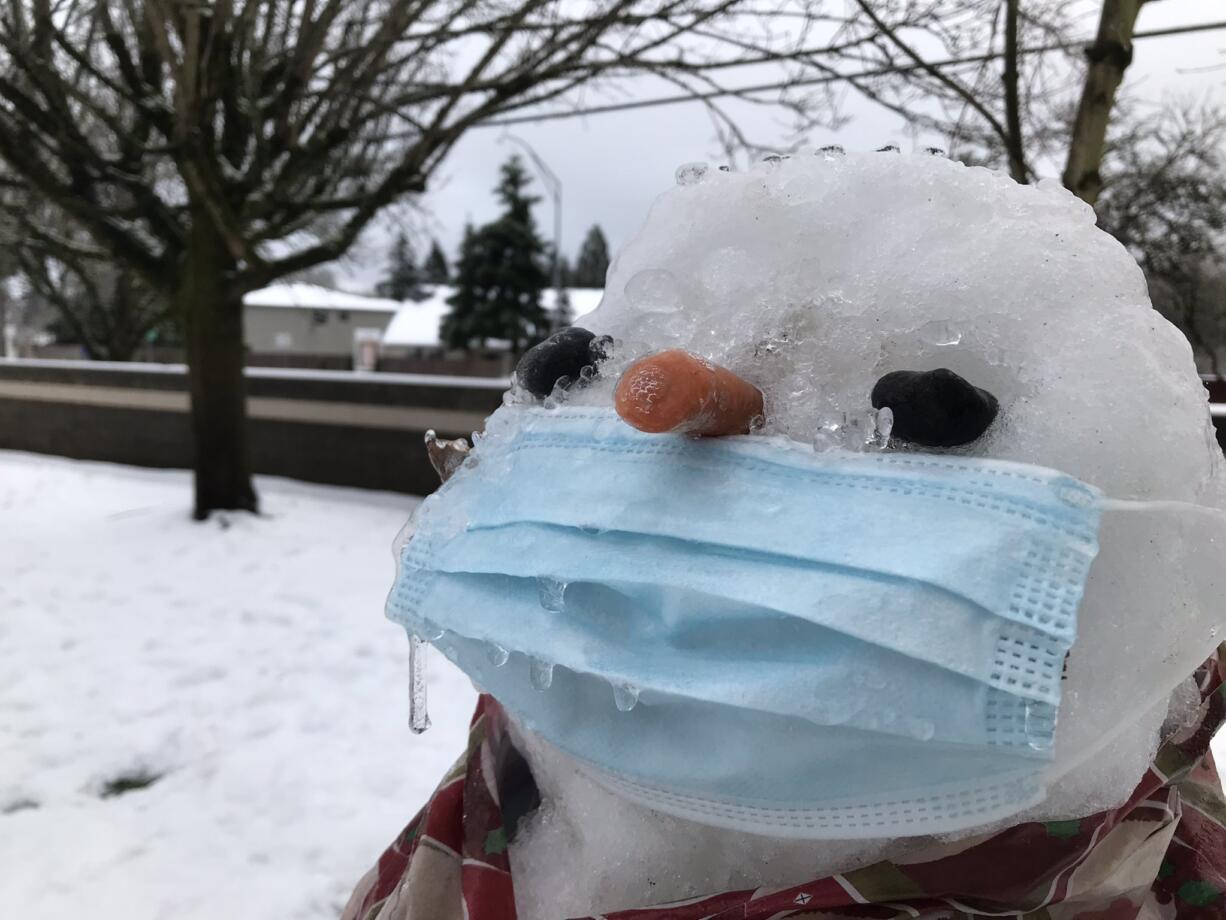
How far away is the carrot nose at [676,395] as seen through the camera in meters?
0.73

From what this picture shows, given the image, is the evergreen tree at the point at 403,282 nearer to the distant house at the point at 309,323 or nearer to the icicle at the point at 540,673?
the distant house at the point at 309,323

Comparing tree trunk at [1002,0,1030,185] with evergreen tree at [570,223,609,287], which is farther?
evergreen tree at [570,223,609,287]

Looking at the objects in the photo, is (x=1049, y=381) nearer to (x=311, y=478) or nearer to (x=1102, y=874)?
(x=1102, y=874)

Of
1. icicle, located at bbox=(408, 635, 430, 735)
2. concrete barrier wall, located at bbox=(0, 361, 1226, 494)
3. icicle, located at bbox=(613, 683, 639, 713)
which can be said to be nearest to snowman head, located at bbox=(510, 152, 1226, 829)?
icicle, located at bbox=(613, 683, 639, 713)

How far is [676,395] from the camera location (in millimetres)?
729

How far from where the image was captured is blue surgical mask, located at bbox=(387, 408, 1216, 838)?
0.65 m

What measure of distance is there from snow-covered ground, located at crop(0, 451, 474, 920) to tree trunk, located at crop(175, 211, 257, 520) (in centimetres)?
46

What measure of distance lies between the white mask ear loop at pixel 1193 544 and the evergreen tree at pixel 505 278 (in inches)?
713

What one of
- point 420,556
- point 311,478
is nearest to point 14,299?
point 311,478

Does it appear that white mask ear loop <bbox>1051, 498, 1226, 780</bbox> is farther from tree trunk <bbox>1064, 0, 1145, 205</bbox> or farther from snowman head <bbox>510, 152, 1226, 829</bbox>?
tree trunk <bbox>1064, 0, 1145, 205</bbox>

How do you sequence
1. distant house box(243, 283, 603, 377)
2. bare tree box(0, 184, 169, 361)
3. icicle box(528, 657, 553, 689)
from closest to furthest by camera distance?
icicle box(528, 657, 553, 689) < bare tree box(0, 184, 169, 361) < distant house box(243, 283, 603, 377)

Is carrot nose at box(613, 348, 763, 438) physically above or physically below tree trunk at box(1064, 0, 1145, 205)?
below

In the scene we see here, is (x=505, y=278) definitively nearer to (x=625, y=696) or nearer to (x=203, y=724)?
(x=203, y=724)

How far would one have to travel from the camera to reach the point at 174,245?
17.2 feet
